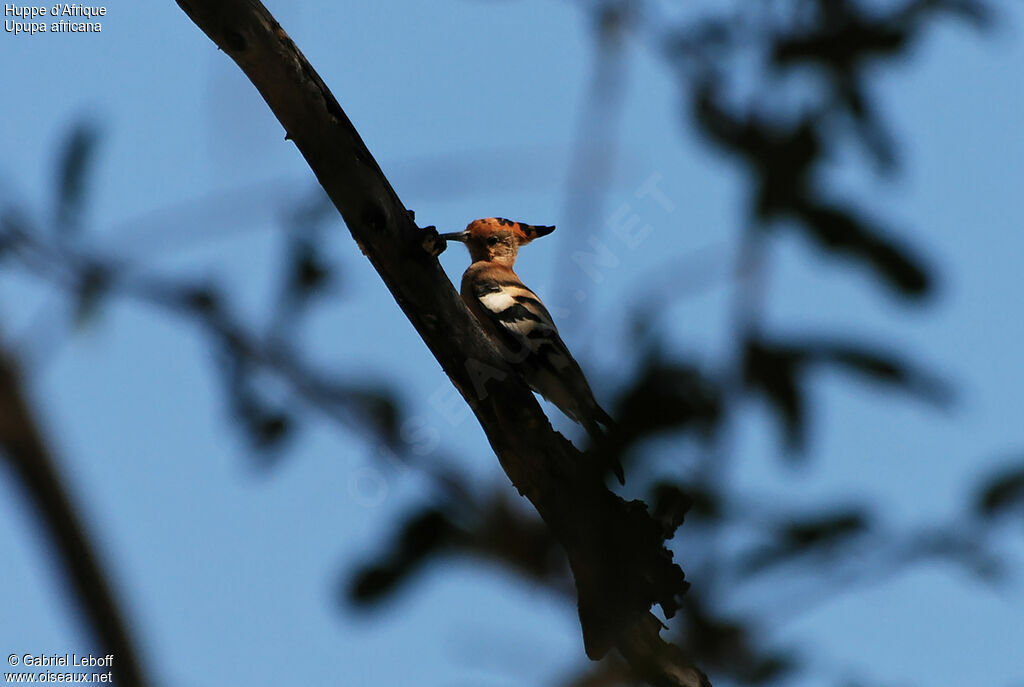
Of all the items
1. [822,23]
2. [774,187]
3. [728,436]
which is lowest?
[728,436]

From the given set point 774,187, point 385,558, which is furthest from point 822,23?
point 385,558

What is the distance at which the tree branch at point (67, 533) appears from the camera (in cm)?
81

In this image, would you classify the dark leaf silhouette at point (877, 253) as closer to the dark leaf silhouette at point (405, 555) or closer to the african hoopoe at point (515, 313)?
the dark leaf silhouette at point (405, 555)

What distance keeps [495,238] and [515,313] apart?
4.43 feet

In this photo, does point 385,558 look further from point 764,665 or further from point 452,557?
point 764,665

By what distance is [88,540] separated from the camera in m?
0.83

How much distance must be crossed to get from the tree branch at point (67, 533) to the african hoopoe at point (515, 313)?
5.34ft

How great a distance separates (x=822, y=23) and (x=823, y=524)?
667mm

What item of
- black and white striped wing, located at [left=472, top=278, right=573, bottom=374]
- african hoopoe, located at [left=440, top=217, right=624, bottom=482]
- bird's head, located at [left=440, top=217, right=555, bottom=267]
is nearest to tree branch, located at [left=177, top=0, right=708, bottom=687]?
african hoopoe, located at [left=440, top=217, right=624, bottom=482]

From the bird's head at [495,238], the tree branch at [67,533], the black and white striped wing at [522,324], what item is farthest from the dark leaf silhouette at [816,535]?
the bird's head at [495,238]

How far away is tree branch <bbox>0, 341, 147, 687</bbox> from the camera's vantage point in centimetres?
81

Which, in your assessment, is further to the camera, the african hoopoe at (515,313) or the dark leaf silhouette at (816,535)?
the african hoopoe at (515,313)

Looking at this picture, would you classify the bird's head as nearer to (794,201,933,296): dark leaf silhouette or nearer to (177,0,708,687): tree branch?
(177,0,708,687): tree branch

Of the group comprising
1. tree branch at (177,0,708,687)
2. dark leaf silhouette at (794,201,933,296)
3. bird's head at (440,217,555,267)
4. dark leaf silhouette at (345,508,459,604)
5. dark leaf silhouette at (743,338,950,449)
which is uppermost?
bird's head at (440,217,555,267)
